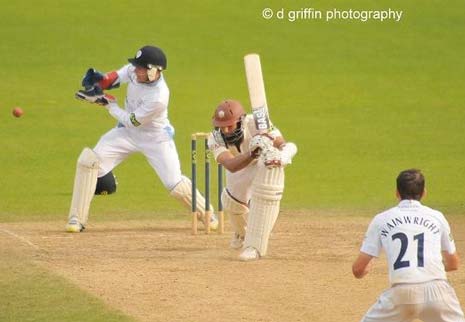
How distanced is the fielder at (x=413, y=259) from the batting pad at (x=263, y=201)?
13.3 ft

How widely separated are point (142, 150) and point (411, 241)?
21.7ft

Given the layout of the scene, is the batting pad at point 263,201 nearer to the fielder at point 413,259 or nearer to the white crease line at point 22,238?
the white crease line at point 22,238

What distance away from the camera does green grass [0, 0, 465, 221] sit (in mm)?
18781

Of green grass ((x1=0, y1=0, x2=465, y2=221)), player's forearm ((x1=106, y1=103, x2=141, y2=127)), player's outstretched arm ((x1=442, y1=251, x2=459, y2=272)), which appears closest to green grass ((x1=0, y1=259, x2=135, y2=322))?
player's forearm ((x1=106, y1=103, x2=141, y2=127))

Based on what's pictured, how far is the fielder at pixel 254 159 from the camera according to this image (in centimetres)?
1283

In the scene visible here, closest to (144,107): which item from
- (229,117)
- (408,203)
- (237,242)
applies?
(237,242)

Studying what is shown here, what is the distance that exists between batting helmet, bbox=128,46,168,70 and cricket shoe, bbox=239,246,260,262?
2.41 m

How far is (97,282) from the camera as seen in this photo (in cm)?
1232

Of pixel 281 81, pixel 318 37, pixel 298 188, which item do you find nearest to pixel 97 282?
pixel 298 188

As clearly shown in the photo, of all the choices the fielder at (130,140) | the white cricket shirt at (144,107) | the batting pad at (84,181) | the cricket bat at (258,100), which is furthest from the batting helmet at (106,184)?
the cricket bat at (258,100)

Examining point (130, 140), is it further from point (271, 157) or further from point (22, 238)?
point (271, 157)

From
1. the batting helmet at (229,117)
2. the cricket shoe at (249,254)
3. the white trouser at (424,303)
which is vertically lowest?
the white trouser at (424,303)

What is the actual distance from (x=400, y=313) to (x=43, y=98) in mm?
17295

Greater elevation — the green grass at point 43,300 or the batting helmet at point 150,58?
the batting helmet at point 150,58
